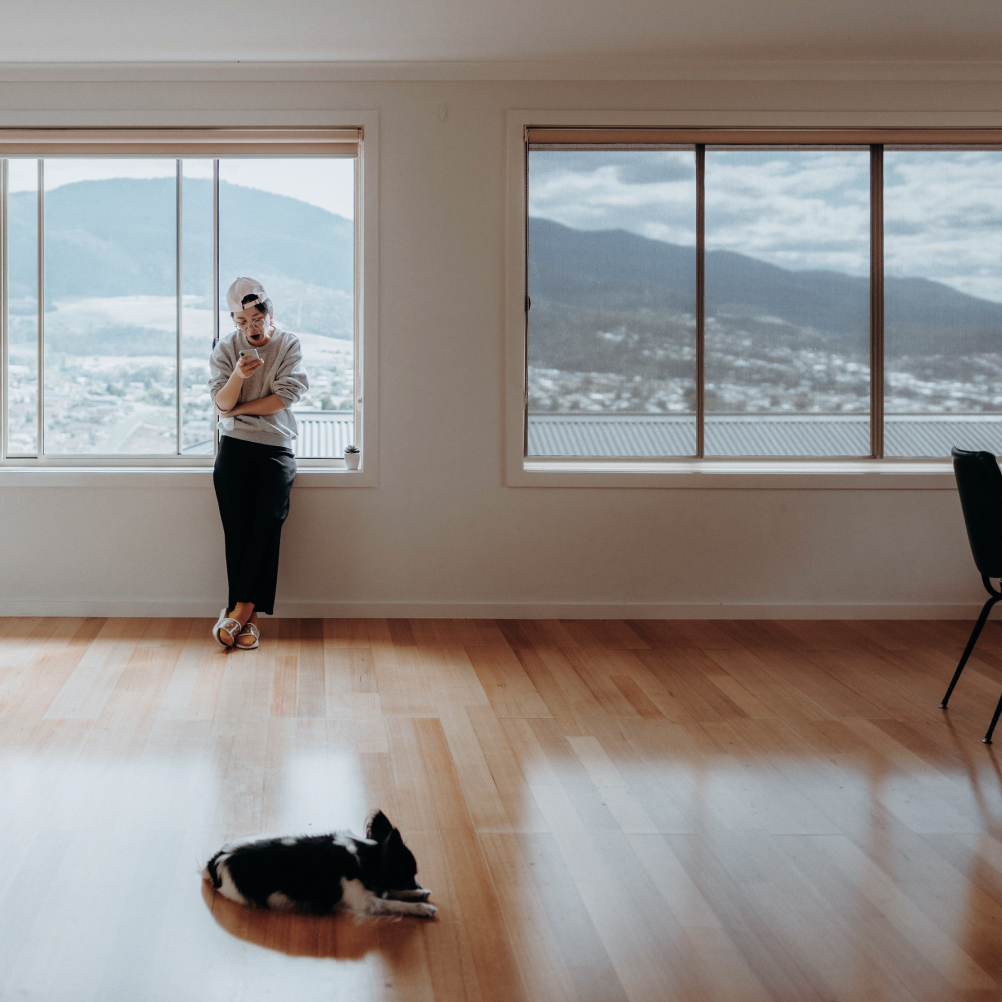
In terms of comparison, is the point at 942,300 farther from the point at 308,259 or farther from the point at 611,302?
the point at 308,259

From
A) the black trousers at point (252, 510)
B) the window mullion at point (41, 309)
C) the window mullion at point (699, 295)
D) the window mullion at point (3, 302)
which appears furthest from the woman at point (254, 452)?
the window mullion at point (699, 295)

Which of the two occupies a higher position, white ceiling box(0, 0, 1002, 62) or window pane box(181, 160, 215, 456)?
white ceiling box(0, 0, 1002, 62)

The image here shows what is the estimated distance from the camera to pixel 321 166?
455 cm

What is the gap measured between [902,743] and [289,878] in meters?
1.91

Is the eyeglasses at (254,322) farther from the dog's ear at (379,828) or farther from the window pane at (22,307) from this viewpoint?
the dog's ear at (379,828)

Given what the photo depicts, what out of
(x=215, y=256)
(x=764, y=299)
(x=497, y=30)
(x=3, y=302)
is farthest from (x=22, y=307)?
(x=764, y=299)

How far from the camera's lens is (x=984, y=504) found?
3.01m

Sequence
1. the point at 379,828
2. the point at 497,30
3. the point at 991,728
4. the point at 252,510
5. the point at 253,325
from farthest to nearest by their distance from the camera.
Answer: the point at 252,510 → the point at 253,325 → the point at 497,30 → the point at 991,728 → the point at 379,828

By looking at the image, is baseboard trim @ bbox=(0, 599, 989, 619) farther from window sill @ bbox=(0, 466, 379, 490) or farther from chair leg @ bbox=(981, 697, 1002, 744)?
chair leg @ bbox=(981, 697, 1002, 744)

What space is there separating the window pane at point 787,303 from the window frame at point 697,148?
90 millimetres

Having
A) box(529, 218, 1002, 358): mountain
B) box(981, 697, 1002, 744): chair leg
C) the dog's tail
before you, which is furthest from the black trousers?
box(981, 697, 1002, 744): chair leg

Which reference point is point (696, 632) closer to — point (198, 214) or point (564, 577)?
point (564, 577)

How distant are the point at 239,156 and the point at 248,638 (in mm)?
2162

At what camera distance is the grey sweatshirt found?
413 cm
